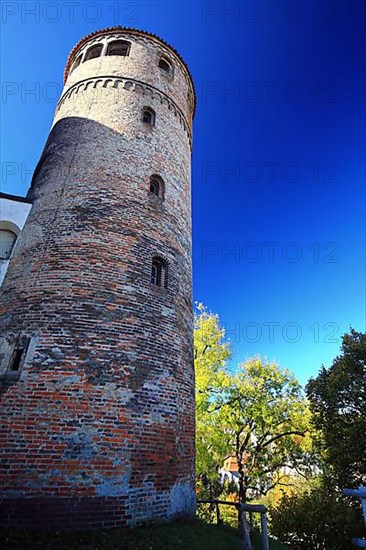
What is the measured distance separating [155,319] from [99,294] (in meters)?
1.35

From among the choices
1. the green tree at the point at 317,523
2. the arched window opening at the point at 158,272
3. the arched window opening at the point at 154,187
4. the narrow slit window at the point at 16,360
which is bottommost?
the green tree at the point at 317,523

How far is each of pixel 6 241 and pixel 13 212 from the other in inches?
31.8

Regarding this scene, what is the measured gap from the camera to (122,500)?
5.26 metres

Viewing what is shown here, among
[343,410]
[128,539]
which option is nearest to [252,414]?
[343,410]

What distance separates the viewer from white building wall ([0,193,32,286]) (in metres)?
8.10

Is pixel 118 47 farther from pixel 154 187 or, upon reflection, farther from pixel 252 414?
pixel 252 414

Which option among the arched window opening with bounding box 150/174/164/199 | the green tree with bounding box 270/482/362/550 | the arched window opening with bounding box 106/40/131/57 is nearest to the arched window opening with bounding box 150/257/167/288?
the arched window opening with bounding box 150/174/164/199

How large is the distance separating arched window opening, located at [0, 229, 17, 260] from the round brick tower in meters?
0.73

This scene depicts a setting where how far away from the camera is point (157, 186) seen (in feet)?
30.8

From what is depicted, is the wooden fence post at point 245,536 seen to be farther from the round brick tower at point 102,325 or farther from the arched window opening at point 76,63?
the arched window opening at point 76,63

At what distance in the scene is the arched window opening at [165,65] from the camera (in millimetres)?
12082

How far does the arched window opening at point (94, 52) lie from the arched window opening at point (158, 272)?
875 cm

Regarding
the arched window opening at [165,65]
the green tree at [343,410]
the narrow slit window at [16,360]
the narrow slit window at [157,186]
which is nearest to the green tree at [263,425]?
the green tree at [343,410]

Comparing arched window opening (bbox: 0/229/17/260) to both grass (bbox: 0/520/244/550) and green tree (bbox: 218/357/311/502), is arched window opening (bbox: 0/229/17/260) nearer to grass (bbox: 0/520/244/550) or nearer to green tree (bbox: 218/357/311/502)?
grass (bbox: 0/520/244/550)
